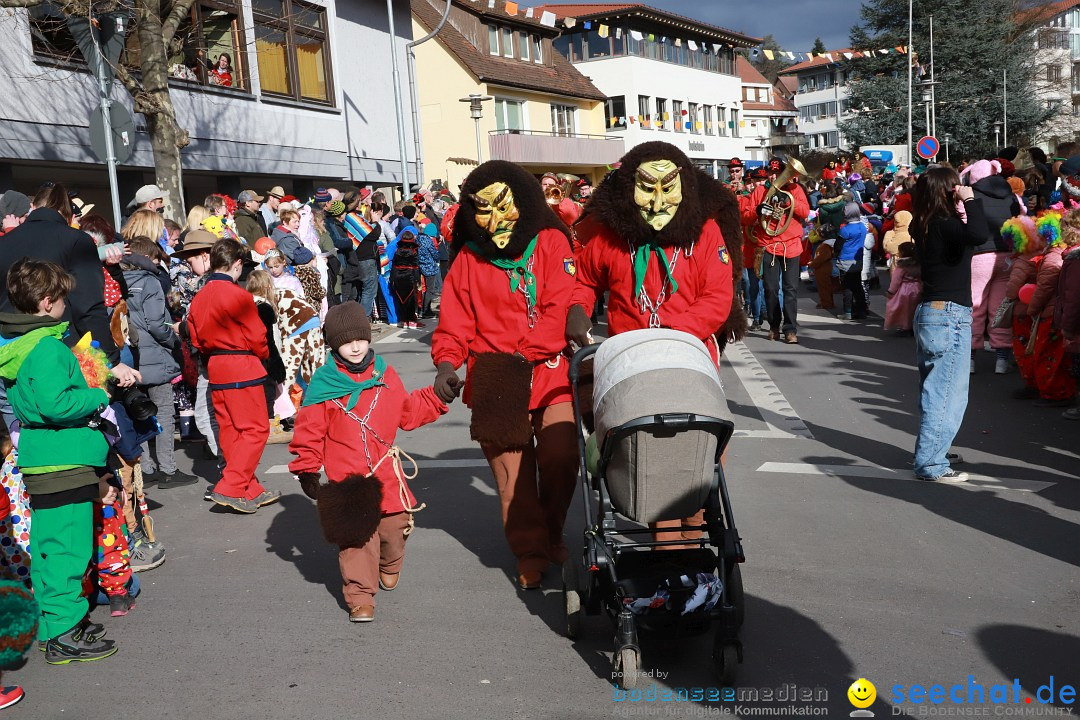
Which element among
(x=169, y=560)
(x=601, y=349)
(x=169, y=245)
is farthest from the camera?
(x=169, y=245)

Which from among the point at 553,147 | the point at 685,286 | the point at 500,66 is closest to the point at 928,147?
the point at 685,286

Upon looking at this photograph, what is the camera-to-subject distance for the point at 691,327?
204 inches

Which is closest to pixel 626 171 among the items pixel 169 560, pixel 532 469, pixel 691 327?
pixel 691 327

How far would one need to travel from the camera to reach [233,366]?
24.3ft

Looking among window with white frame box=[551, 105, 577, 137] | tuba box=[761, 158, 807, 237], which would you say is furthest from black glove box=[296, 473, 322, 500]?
window with white frame box=[551, 105, 577, 137]

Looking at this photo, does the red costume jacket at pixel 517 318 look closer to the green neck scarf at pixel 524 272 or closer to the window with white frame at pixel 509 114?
→ the green neck scarf at pixel 524 272

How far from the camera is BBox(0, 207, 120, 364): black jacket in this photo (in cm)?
632

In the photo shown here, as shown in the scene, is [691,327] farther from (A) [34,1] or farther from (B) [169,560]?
(A) [34,1]

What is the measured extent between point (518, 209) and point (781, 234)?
8.87 metres

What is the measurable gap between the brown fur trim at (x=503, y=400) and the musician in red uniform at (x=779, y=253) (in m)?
8.80

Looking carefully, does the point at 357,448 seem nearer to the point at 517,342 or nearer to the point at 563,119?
the point at 517,342

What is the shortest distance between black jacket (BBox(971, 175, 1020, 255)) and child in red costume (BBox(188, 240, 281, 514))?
764cm

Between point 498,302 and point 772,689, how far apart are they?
2323 millimetres

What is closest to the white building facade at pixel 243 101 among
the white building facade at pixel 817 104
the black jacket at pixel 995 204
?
the black jacket at pixel 995 204
